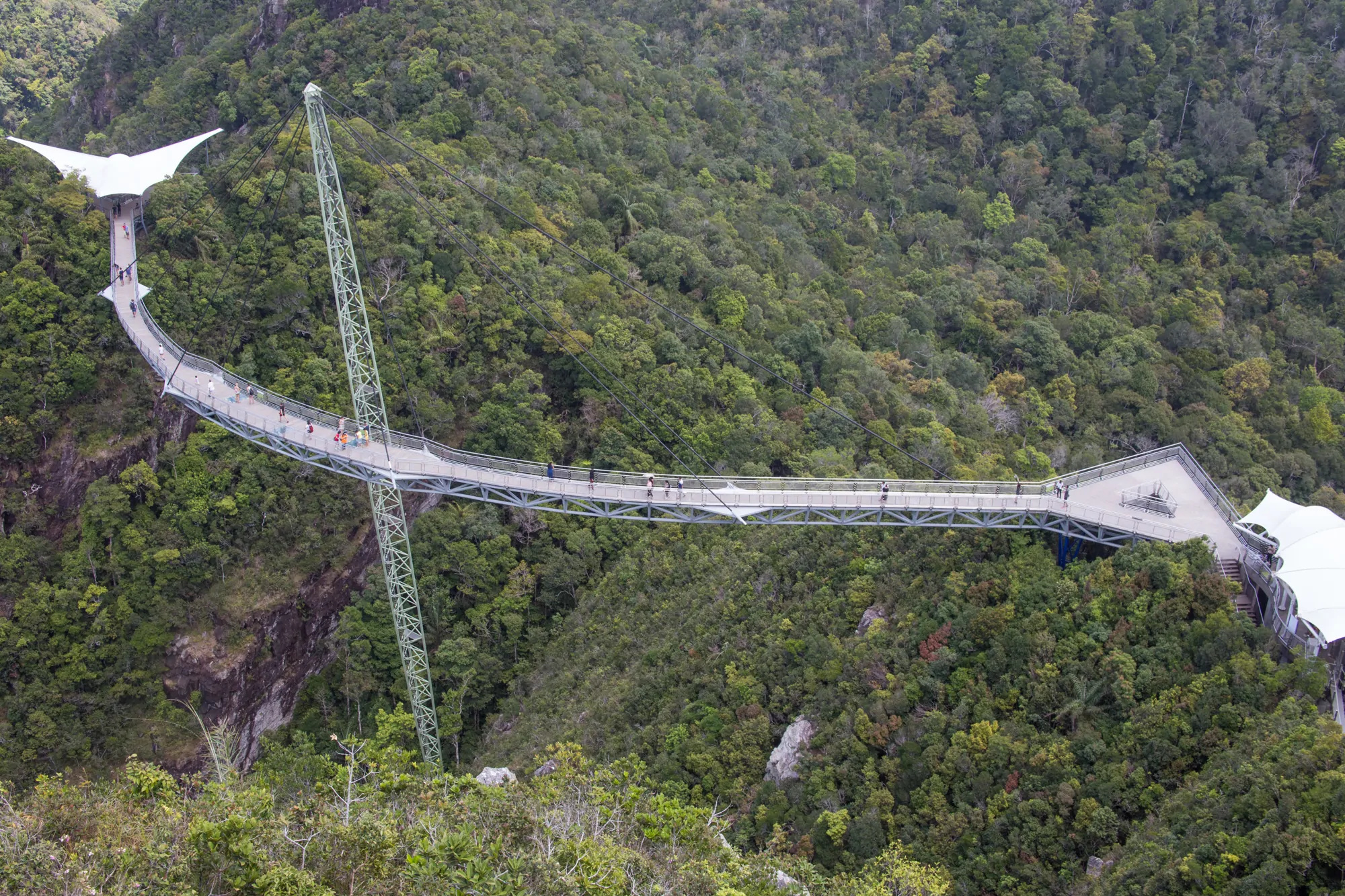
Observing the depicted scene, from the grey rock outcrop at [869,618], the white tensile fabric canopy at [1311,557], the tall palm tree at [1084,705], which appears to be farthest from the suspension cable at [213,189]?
the white tensile fabric canopy at [1311,557]

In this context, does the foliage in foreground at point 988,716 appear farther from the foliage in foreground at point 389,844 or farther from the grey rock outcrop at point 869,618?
the foliage in foreground at point 389,844

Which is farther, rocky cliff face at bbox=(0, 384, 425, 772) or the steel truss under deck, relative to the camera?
rocky cliff face at bbox=(0, 384, 425, 772)

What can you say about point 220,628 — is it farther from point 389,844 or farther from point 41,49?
point 41,49

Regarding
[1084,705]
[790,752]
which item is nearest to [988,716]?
[1084,705]

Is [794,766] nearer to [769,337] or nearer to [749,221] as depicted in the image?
[769,337]

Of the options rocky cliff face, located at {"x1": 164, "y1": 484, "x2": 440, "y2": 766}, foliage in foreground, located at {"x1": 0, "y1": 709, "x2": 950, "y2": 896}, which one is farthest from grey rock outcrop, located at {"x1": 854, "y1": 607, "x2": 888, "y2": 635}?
rocky cliff face, located at {"x1": 164, "y1": 484, "x2": 440, "y2": 766}

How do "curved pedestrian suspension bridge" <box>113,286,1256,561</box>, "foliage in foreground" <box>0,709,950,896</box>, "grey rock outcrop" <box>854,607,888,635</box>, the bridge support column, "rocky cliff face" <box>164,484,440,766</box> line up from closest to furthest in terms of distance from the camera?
"foliage in foreground" <box>0,709,950,896</box> < "curved pedestrian suspension bridge" <box>113,286,1256,561</box> < the bridge support column < "grey rock outcrop" <box>854,607,888,635</box> < "rocky cliff face" <box>164,484,440,766</box>

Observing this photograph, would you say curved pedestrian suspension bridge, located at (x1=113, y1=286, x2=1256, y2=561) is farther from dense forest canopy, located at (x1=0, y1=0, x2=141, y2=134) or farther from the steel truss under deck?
dense forest canopy, located at (x1=0, y1=0, x2=141, y2=134)
